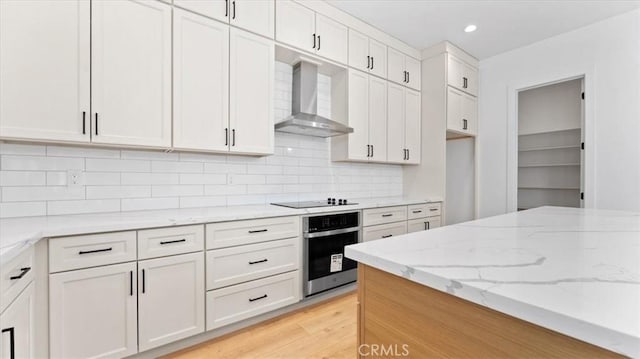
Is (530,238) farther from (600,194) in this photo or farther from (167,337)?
(600,194)

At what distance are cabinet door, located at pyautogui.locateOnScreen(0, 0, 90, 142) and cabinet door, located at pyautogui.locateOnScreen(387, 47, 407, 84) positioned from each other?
2.92 m

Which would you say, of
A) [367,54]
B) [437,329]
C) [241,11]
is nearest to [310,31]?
[241,11]

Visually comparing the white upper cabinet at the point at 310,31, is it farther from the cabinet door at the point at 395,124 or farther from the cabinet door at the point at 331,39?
the cabinet door at the point at 395,124

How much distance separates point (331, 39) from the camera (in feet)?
9.55

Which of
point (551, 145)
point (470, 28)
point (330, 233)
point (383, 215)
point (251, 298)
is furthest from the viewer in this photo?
point (551, 145)

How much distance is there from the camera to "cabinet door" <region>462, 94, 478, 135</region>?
3.91 meters

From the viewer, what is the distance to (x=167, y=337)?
175cm

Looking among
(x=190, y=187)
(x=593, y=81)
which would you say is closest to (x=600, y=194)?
(x=593, y=81)

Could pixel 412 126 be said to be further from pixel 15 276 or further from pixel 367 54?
pixel 15 276

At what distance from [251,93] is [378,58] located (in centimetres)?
178

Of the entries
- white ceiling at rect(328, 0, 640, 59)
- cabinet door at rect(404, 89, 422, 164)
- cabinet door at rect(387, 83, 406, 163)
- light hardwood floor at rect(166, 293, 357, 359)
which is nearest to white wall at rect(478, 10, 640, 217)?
white ceiling at rect(328, 0, 640, 59)

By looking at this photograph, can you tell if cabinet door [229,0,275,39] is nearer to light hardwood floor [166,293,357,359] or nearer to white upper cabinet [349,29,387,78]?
white upper cabinet [349,29,387,78]

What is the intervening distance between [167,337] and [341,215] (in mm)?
1571

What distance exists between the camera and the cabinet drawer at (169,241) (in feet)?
5.45
